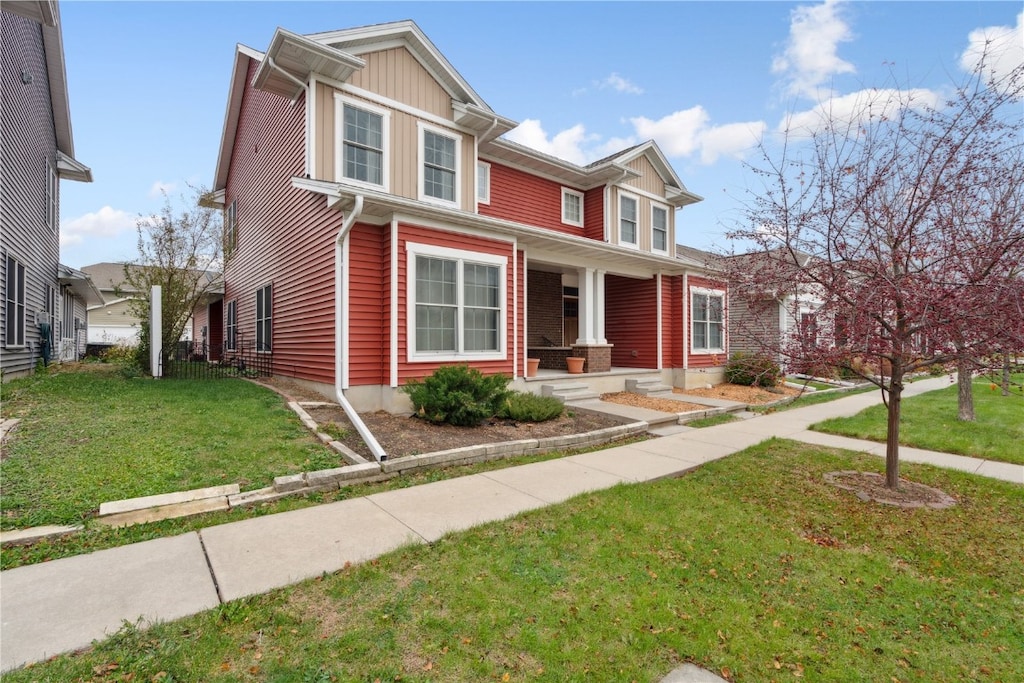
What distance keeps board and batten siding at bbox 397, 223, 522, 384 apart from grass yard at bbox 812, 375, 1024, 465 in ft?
19.6

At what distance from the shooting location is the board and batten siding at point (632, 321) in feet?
45.6

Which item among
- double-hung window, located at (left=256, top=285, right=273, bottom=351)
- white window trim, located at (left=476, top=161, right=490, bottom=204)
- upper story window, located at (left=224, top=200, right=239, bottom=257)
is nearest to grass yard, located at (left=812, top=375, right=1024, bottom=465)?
white window trim, located at (left=476, top=161, right=490, bottom=204)

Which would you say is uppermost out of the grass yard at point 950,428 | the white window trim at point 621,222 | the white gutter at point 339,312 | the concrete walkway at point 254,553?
the white window trim at point 621,222

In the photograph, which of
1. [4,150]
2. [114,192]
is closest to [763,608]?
[4,150]

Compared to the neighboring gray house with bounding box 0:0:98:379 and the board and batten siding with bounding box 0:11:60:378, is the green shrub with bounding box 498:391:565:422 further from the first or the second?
the board and batten siding with bounding box 0:11:60:378

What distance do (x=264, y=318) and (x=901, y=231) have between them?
42.3 feet

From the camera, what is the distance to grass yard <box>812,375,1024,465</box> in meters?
6.84

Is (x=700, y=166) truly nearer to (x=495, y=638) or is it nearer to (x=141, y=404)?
(x=495, y=638)

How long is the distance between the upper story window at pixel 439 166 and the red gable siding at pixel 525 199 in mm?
1780

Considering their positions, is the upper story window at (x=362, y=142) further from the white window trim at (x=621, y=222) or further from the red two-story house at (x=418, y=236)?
the white window trim at (x=621, y=222)

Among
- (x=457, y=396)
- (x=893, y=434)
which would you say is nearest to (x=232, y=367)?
(x=457, y=396)

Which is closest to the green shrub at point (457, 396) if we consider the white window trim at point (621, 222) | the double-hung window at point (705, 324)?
the white window trim at point (621, 222)

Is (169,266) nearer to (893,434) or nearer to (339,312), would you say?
(339,312)

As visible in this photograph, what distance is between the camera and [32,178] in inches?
446
